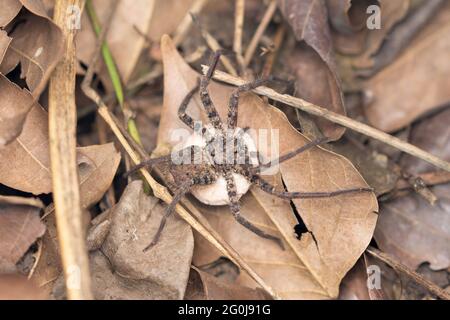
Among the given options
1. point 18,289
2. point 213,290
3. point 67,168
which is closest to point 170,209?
point 213,290

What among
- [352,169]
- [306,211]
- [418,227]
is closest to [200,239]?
[306,211]

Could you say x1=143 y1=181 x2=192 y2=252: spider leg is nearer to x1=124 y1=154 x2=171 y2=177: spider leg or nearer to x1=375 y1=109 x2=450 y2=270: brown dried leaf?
x1=124 y1=154 x2=171 y2=177: spider leg

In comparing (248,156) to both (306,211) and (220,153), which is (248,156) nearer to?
(220,153)

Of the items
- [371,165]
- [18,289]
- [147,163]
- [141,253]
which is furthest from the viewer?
[371,165]

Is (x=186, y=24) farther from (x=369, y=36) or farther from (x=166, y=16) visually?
(x=369, y=36)

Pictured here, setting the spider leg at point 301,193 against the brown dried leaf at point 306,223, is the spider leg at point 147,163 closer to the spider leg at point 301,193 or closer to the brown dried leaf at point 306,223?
the brown dried leaf at point 306,223
